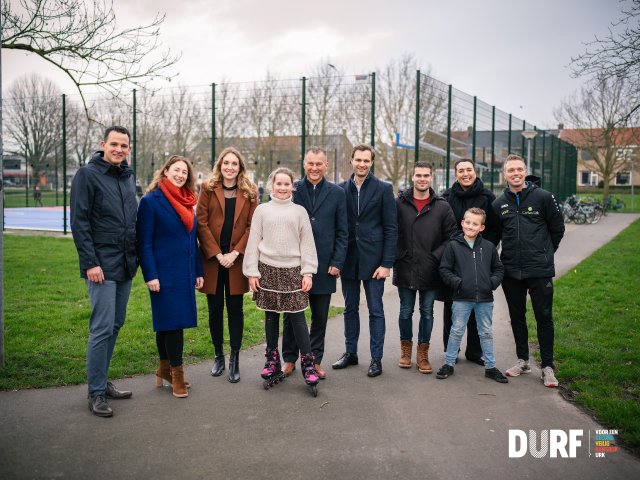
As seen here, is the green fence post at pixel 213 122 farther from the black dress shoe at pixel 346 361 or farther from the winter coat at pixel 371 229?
the black dress shoe at pixel 346 361

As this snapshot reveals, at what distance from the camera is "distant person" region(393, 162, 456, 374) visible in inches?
201

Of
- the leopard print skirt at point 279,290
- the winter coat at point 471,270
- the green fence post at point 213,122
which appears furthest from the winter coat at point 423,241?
the green fence post at point 213,122

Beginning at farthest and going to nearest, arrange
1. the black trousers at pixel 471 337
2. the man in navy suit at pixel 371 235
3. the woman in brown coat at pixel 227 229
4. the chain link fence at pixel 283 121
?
the chain link fence at pixel 283 121 → the black trousers at pixel 471 337 → the man in navy suit at pixel 371 235 → the woman in brown coat at pixel 227 229

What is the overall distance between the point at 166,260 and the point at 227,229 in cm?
66

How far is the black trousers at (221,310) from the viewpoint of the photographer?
4.93m

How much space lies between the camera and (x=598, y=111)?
3144 cm

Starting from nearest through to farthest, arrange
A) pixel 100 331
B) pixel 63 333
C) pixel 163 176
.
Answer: pixel 100 331
pixel 163 176
pixel 63 333

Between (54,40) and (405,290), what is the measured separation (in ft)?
23.8

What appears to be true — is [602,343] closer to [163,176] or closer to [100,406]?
[163,176]

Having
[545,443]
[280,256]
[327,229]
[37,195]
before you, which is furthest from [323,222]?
[37,195]

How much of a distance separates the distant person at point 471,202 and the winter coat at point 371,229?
0.68m

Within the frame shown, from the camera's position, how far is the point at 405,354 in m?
5.23

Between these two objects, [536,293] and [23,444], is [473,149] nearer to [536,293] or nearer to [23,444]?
[536,293]

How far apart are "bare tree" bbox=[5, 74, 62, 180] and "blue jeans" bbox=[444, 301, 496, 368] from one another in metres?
15.3
